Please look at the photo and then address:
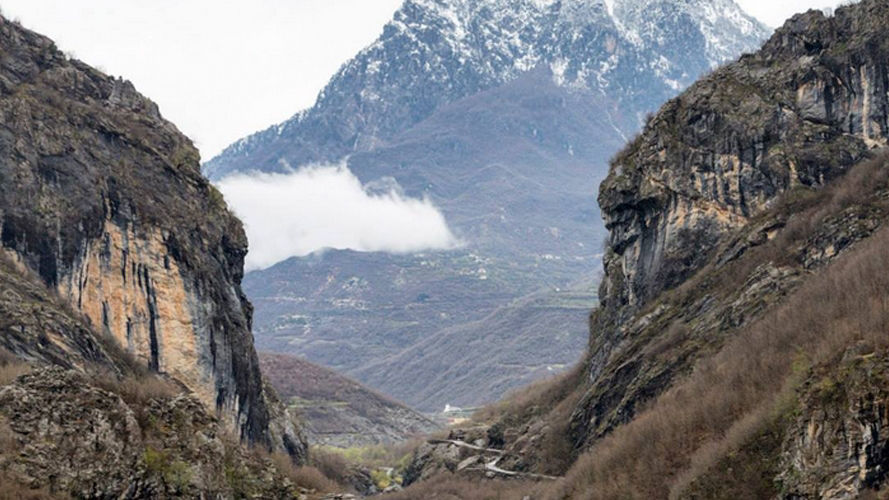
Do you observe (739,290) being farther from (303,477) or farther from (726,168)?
(303,477)

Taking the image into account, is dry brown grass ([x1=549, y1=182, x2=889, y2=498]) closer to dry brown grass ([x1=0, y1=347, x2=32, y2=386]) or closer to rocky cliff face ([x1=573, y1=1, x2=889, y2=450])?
rocky cliff face ([x1=573, y1=1, x2=889, y2=450])

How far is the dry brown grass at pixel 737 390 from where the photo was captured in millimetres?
105125

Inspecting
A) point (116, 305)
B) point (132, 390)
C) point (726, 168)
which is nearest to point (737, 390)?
point (726, 168)

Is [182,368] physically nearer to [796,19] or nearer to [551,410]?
[551,410]

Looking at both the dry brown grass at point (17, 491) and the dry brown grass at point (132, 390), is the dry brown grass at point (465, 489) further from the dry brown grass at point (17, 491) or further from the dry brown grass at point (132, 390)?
the dry brown grass at point (17, 491)

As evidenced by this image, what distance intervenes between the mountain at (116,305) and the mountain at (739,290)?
3567 centimetres

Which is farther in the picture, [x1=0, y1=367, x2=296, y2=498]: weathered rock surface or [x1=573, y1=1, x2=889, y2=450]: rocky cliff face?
[x1=573, y1=1, x2=889, y2=450]: rocky cliff face

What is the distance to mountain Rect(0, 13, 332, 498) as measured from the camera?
9262cm

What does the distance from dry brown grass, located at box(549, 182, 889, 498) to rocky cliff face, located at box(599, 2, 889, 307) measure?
962 inches

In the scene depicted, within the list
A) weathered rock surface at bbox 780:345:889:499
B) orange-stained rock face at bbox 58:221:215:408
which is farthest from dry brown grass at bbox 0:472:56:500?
orange-stained rock face at bbox 58:221:215:408

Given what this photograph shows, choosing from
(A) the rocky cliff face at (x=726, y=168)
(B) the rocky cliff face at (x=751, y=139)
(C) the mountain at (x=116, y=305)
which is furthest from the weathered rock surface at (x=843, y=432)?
(B) the rocky cliff face at (x=751, y=139)

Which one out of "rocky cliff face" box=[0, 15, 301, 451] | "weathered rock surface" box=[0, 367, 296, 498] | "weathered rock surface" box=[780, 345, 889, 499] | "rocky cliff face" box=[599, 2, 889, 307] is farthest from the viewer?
"rocky cliff face" box=[599, 2, 889, 307]

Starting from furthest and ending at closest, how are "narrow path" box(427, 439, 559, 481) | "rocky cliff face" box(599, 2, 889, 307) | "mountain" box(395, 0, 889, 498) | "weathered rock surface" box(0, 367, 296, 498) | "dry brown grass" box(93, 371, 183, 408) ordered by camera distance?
"narrow path" box(427, 439, 559, 481)
"rocky cliff face" box(599, 2, 889, 307)
"dry brown grass" box(93, 371, 183, 408)
"mountain" box(395, 0, 889, 498)
"weathered rock surface" box(0, 367, 296, 498)

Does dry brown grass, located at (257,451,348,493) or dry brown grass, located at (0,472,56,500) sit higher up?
dry brown grass, located at (0,472,56,500)
